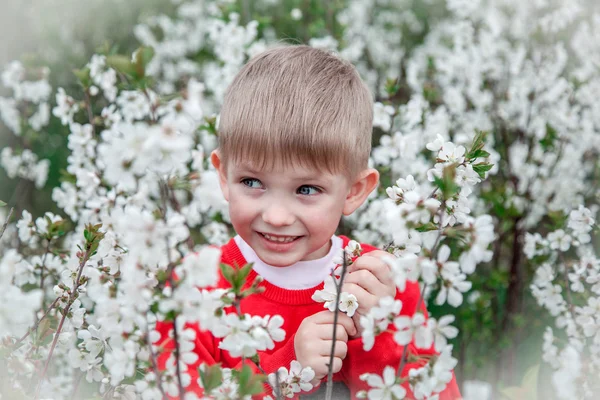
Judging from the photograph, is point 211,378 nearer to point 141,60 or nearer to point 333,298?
point 333,298

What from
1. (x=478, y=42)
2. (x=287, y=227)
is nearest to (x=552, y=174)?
(x=478, y=42)

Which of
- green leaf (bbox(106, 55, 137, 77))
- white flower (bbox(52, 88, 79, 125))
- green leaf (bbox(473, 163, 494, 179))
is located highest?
white flower (bbox(52, 88, 79, 125))

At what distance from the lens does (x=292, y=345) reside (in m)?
1.58

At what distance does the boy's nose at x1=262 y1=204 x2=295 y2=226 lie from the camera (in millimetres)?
1521

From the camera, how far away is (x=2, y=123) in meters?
4.08

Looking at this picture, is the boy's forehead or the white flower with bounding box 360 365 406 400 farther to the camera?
the boy's forehead

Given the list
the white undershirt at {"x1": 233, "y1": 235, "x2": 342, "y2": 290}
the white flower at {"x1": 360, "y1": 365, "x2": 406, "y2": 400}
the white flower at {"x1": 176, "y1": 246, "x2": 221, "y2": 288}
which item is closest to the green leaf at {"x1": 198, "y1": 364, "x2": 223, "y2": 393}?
the white flower at {"x1": 176, "y1": 246, "x2": 221, "y2": 288}

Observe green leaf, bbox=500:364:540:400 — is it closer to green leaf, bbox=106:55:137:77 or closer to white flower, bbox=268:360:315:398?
white flower, bbox=268:360:315:398

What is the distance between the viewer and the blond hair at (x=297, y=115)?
5.19 ft

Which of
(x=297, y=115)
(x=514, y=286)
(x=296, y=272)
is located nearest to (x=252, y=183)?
(x=297, y=115)

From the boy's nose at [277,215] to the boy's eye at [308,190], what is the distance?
9 cm

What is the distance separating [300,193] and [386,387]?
58 centimetres

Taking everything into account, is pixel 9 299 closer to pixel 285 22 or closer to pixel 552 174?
pixel 552 174

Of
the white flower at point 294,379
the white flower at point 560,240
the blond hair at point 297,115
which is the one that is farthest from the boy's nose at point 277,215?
the white flower at point 560,240
